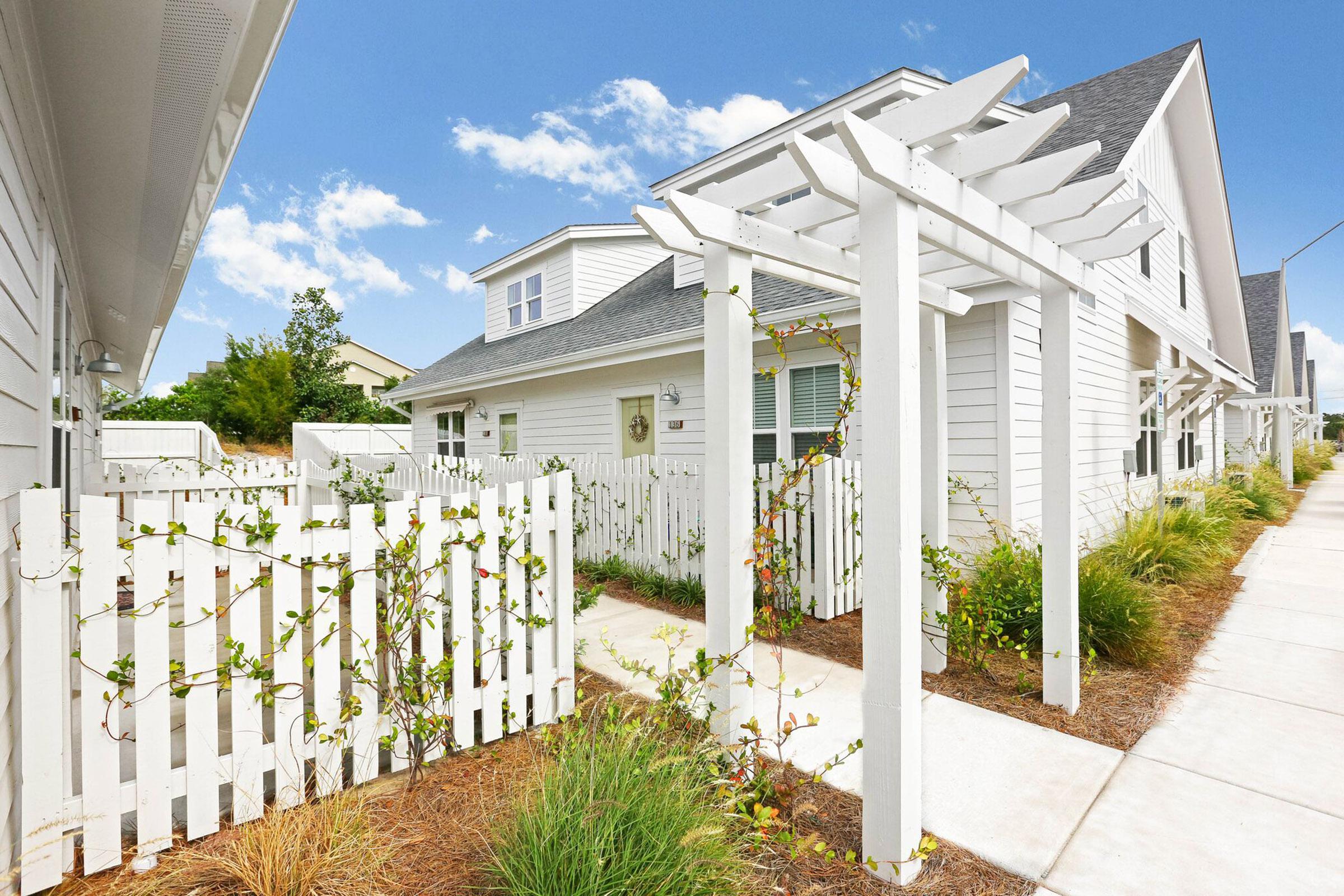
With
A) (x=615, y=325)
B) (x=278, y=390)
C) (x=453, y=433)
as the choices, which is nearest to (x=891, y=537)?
(x=615, y=325)

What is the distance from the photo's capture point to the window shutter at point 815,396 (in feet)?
21.7

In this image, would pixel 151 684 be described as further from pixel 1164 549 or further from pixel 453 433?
pixel 453 433

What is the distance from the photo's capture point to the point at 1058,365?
313cm

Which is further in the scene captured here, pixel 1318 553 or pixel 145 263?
pixel 1318 553

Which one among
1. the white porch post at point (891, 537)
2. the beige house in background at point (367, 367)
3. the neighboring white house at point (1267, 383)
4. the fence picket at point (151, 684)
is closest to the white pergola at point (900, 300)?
the white porch post at point (891, 537)

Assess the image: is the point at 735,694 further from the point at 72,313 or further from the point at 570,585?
the point at 72,313

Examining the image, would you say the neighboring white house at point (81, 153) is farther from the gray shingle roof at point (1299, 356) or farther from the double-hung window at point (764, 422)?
the gray shingle roof at point (1299, 356)

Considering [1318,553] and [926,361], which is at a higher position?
[926,361]

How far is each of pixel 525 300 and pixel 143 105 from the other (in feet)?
35.7

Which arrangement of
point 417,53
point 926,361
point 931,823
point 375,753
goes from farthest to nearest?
point 417,53
point 926,361
point 375,753
point 931,823

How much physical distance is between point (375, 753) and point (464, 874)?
0.82 meters

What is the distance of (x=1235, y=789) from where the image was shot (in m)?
2.55

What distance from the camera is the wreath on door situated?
29.3 feet

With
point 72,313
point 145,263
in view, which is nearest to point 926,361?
point 145,263
